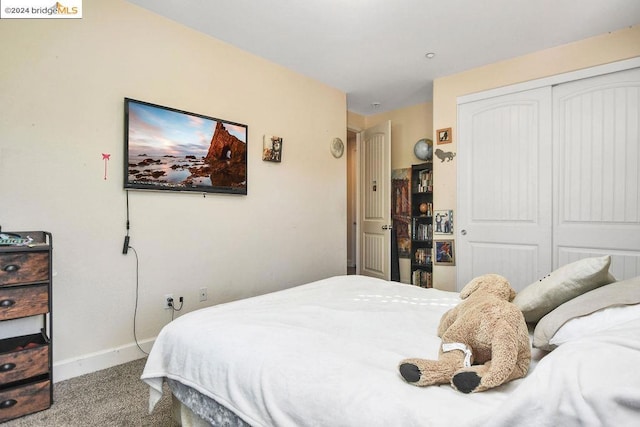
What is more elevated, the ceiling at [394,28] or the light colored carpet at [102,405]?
the ceiling at [394,28]

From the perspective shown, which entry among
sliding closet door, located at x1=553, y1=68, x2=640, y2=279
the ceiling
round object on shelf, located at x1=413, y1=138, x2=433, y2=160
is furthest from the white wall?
sliding closet door, located at x1=553, y1=68, x2=640, y2=279

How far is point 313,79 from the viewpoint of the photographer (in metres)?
3.71

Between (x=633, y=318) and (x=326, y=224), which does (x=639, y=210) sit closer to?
(x=633, y=318)

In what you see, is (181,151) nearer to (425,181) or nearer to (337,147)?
(337,147)

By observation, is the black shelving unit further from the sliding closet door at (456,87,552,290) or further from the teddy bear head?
the teddy bear head

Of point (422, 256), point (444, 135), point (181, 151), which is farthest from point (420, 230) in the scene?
point (181, 151)

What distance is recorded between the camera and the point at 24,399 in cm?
171

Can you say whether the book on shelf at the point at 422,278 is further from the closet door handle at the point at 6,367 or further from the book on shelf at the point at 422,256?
the closet door handle at the point at 6,367

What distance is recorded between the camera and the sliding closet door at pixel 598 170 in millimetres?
2680

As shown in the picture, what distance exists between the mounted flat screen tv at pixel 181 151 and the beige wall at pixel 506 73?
2.14 meters

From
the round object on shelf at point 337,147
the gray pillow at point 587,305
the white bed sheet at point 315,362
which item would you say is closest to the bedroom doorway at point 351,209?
the round object on shelf at point 337,147

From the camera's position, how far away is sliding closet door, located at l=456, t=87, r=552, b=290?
3.08 m

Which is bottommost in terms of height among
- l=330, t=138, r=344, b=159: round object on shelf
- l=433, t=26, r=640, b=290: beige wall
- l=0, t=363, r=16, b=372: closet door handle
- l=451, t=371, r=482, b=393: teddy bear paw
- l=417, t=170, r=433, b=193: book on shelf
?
l=0, t=363, r=16, b=372: closet door handle

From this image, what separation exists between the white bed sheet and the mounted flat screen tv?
1.35 metres
